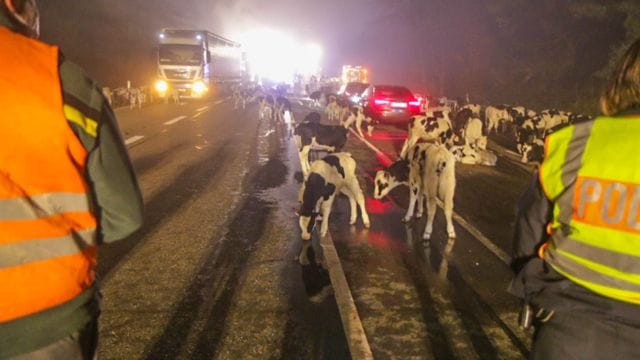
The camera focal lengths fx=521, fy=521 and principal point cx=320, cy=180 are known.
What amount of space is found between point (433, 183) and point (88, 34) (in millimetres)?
52369

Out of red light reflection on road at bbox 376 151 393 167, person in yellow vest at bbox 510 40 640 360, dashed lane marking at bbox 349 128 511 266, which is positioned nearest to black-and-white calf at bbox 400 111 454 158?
red light reflection on road at bbox 376 151 393 167

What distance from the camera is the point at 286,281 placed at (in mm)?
5676

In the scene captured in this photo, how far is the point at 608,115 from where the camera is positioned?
2.05 metres

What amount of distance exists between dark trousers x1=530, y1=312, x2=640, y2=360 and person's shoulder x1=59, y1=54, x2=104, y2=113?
187 cm

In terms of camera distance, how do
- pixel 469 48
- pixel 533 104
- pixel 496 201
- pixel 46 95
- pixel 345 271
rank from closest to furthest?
pixel 46 95, pixel 345 271, pixel 496 201, pixel 533 104, pixel 469 48

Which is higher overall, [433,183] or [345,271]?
[433,183]

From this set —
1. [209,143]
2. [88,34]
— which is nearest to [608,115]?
[209,143]

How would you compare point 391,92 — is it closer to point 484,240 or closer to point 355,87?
point 355,87

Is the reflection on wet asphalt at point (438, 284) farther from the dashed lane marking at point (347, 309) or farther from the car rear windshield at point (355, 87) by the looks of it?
the car rear windshield at point (355, 87)

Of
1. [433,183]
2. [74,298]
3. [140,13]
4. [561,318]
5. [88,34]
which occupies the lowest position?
[433,183]

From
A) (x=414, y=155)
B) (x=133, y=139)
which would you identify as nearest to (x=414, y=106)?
(x=133, y=139)

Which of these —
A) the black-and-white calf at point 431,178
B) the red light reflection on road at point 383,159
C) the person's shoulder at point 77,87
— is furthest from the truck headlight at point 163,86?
the person's shoulder at point 77,87

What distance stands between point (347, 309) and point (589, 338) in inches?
129

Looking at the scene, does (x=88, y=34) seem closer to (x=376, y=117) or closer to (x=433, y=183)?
(x=376, y=117)
